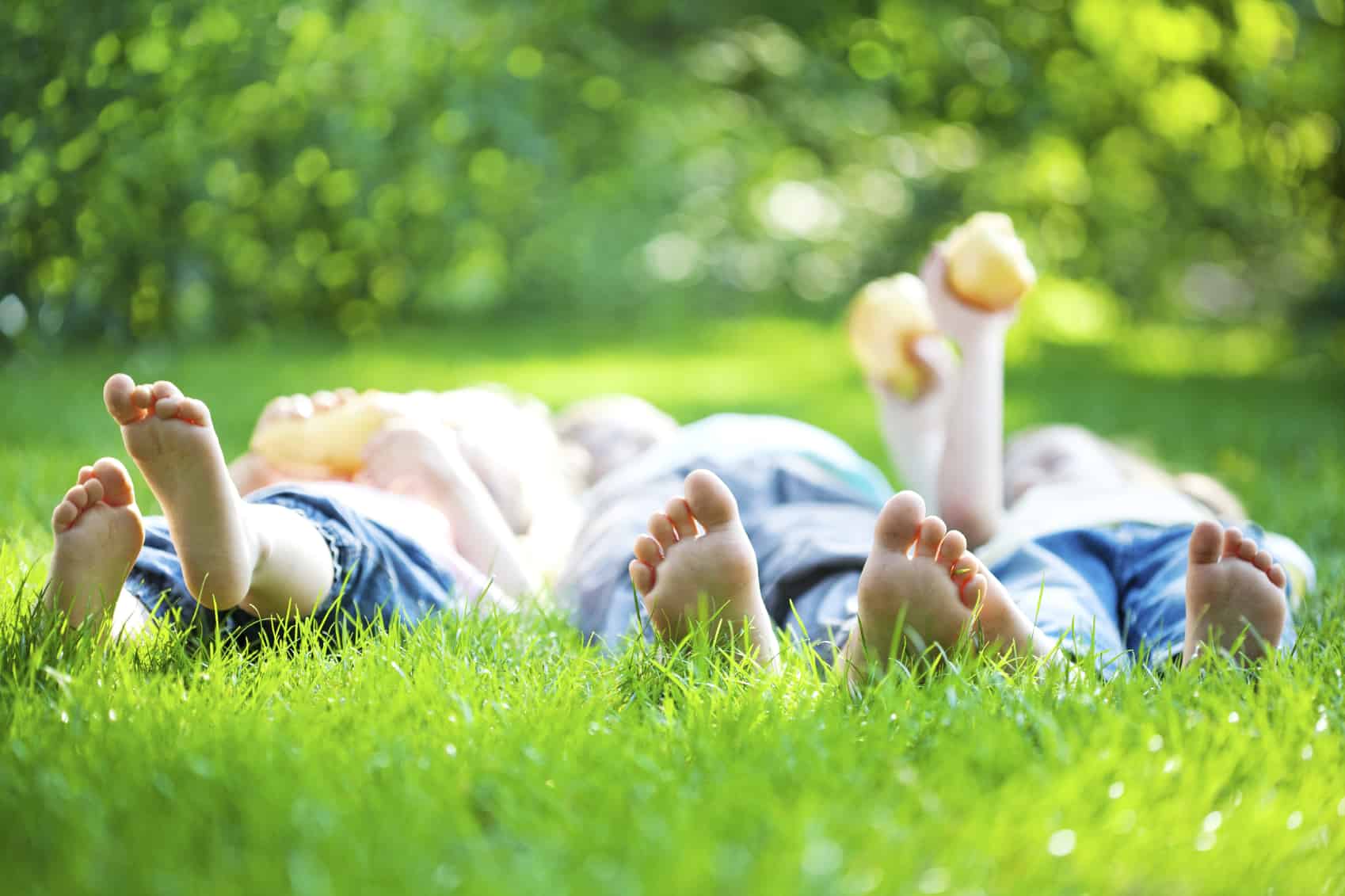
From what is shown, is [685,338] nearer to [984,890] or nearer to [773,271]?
[773,271]

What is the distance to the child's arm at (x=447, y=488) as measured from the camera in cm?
162

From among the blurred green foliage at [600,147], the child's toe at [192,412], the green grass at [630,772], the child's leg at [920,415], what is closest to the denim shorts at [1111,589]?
the green grass at [630,772]

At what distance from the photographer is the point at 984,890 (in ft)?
2.59

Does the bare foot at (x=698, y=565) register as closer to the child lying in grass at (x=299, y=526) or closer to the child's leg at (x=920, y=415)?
the child lying in grass at (x=299, y=526)

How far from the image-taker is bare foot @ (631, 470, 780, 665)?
120cm

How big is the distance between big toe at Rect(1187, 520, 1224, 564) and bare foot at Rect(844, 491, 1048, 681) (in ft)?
0.72

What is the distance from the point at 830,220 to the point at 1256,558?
7.50 m

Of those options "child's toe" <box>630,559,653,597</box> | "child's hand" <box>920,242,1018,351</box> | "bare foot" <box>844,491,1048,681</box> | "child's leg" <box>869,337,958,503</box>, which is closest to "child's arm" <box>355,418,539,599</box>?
"child's toe" <box>630,559,653,597</box>

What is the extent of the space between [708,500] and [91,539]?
62cm

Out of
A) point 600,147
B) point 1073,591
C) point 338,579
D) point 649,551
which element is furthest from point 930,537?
point 600,147

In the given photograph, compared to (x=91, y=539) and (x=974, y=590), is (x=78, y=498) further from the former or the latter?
(x=974, y=590)

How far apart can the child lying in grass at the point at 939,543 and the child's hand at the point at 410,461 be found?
0.75 ft

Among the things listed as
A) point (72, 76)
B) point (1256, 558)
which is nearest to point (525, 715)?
point (1256, 558)

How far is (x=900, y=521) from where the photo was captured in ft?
3.74
